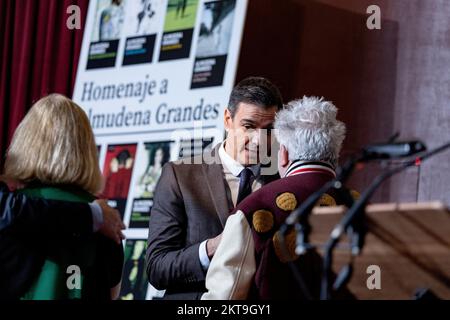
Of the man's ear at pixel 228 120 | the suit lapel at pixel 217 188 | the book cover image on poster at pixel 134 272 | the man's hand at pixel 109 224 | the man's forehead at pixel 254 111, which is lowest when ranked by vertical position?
the book cover image on poster at pixel 134 272

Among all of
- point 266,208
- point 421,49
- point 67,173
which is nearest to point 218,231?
point 266,208

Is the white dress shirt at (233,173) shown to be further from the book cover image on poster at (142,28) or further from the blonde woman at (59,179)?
the book cover image on poster at (142,28)

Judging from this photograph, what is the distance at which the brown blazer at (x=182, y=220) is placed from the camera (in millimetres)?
3076

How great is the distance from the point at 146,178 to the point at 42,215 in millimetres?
2264

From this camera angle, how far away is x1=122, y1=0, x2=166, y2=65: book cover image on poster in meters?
4.91

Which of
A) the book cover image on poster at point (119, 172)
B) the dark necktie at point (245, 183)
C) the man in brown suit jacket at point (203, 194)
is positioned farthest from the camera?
the book cover image on poster at point (119, 172)

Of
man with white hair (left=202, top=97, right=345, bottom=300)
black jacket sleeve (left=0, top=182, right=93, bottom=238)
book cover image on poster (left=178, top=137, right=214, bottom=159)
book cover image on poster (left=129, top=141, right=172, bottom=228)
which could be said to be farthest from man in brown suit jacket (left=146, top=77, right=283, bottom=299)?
book cover image on poster (left=129, top=141, right=172, bottom=228)

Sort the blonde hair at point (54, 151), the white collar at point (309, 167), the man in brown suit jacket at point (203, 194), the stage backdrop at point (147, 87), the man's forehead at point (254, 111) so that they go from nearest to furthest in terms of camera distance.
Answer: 1. the blonde hair at point (54, 151)
2. the white collar at point (309, 167)
3. the man in brown suit jacket at point (203, 194)
4. the man's forehead at point (254, 111)
5. the stage backdrop at point (147, 87)

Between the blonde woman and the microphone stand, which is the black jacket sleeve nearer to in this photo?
the blonde woman

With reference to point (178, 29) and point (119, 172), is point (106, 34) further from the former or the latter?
point (119, 172)

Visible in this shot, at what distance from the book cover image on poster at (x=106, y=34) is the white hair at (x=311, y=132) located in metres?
2.44

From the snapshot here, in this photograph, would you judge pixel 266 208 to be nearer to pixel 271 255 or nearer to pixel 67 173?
pixel 271 255

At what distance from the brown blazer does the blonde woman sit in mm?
418

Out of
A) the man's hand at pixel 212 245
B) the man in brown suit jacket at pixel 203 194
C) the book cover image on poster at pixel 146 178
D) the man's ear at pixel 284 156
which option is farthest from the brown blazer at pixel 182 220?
the book cover image on poster at pixel 146 178
